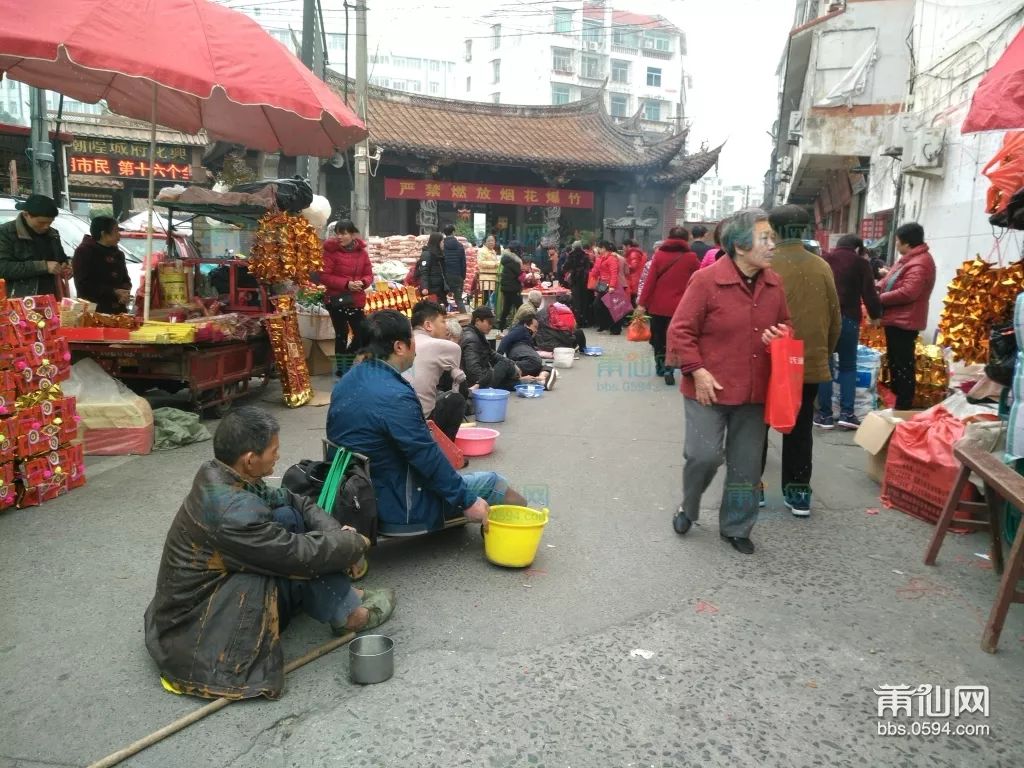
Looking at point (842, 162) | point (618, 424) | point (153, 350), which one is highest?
point (842, 162)

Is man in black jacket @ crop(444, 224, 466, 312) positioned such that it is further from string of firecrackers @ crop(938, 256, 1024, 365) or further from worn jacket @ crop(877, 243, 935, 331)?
string of firecrackers @ crop(938, 256, 1024, 365)

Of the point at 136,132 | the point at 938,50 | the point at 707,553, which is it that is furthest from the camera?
the point at 136,132

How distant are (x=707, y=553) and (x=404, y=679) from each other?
1.96m

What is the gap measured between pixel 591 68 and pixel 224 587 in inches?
2657

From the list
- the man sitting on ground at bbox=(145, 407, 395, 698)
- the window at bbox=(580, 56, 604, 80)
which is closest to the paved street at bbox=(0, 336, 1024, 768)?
the man sitting on ground at bbox=(145, 407, 395, 698)

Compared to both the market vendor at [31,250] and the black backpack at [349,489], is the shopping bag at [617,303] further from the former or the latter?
the black backpack at [349,489]

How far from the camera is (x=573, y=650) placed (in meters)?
3.06

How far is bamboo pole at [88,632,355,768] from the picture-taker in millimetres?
2312

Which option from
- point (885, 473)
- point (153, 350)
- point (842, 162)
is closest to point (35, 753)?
point (153, 350)

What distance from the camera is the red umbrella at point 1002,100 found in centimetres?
409

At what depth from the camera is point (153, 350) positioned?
19.8ft

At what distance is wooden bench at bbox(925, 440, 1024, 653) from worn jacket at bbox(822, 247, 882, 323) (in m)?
2.47

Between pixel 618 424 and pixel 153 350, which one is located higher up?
pixel 153 350

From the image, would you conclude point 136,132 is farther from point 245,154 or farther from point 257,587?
point 257,587
